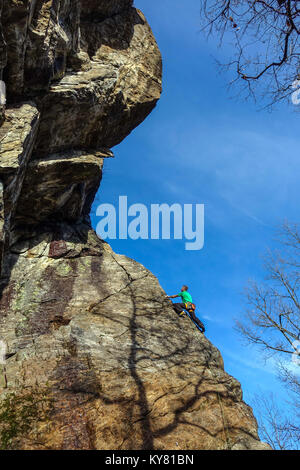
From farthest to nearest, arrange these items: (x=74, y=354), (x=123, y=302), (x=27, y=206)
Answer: (x=27, y=206)
(x=123, y=302)
(x=74, y=354)

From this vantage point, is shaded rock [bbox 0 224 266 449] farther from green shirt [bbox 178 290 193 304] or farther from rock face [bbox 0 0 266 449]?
green shirt [bbox 178 290 193 304]

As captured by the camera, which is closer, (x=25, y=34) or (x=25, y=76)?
(x=25, y=34)

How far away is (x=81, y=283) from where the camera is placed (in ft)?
40.8

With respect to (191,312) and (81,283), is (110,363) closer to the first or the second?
(81,283)

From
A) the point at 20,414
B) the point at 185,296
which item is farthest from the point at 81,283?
the point at 20,414

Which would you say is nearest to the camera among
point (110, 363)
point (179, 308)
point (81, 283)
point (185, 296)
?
point (110, 363)

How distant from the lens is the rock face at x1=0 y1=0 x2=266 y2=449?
25.5 ft

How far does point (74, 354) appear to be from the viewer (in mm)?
9148

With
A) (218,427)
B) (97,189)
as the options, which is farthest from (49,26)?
(218,427)

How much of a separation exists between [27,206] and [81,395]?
8.36 m

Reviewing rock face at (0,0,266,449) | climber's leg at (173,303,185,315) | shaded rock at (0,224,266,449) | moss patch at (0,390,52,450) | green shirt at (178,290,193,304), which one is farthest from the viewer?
green shirt at (178,290,193,304)

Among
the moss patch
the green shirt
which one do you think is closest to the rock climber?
the green shirt

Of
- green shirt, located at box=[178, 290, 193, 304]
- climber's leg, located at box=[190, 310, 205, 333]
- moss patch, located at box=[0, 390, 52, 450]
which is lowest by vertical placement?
moss patch, located at box=[0, 390, 52, 450]

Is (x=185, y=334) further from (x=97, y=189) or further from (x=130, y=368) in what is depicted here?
(x=97, y=189)
